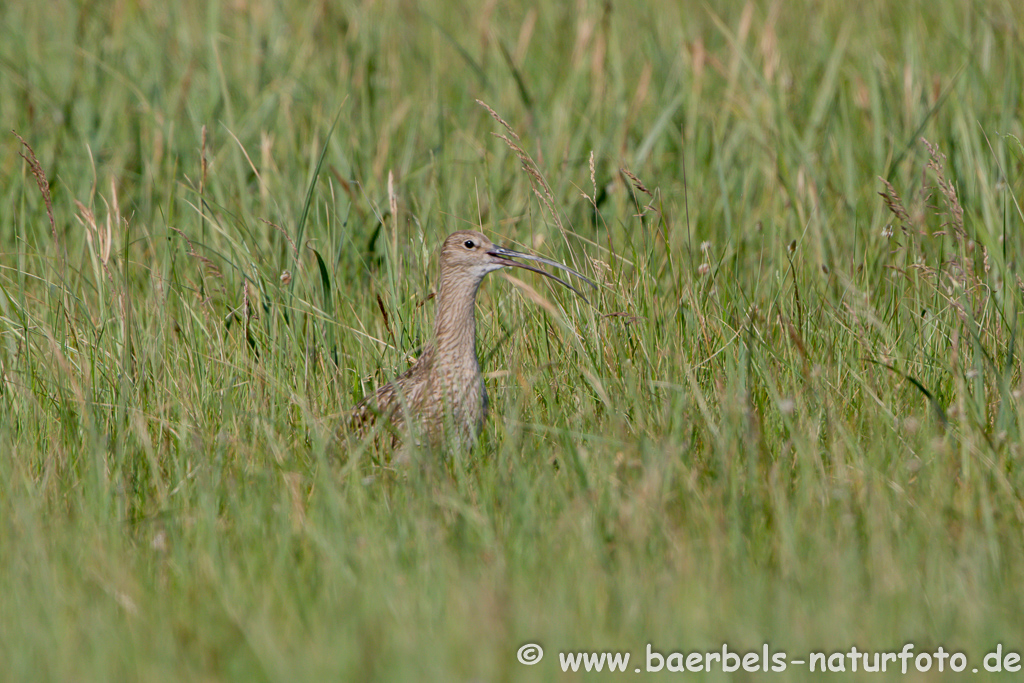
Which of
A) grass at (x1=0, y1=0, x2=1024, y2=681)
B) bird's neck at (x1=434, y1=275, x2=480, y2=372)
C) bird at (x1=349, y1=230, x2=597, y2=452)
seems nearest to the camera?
grass at (x1=0, y1=0, x2=1024, y2=681)

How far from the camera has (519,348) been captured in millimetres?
4578

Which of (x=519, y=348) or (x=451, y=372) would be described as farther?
(x=519, y=348)

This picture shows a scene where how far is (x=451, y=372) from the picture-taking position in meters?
4.41

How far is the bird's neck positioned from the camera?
4473 mm

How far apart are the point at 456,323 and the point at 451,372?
234mm

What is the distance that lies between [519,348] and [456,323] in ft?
0.85

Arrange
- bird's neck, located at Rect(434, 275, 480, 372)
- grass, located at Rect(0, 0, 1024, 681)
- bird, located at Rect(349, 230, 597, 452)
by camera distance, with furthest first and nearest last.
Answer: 1. bird's neck, located at Rect(434, 275, 480, 372)
2. bird, located at Rect(349, 230, 597, 452)
3. grass, located at Rect(0, 0, 1024, 681)

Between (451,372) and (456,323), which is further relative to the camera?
(456,323)

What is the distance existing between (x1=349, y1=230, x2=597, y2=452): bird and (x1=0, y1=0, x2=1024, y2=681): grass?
0.13 meters

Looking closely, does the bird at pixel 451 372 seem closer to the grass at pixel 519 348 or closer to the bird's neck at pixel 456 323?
the bird's neck at pixel 456 323

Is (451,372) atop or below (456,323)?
below

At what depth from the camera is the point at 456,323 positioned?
4559 mm

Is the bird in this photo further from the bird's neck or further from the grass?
the grass

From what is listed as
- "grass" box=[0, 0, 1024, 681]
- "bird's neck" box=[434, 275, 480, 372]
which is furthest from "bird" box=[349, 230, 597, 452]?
"grass" box=[0, 0, 1024, 681]
